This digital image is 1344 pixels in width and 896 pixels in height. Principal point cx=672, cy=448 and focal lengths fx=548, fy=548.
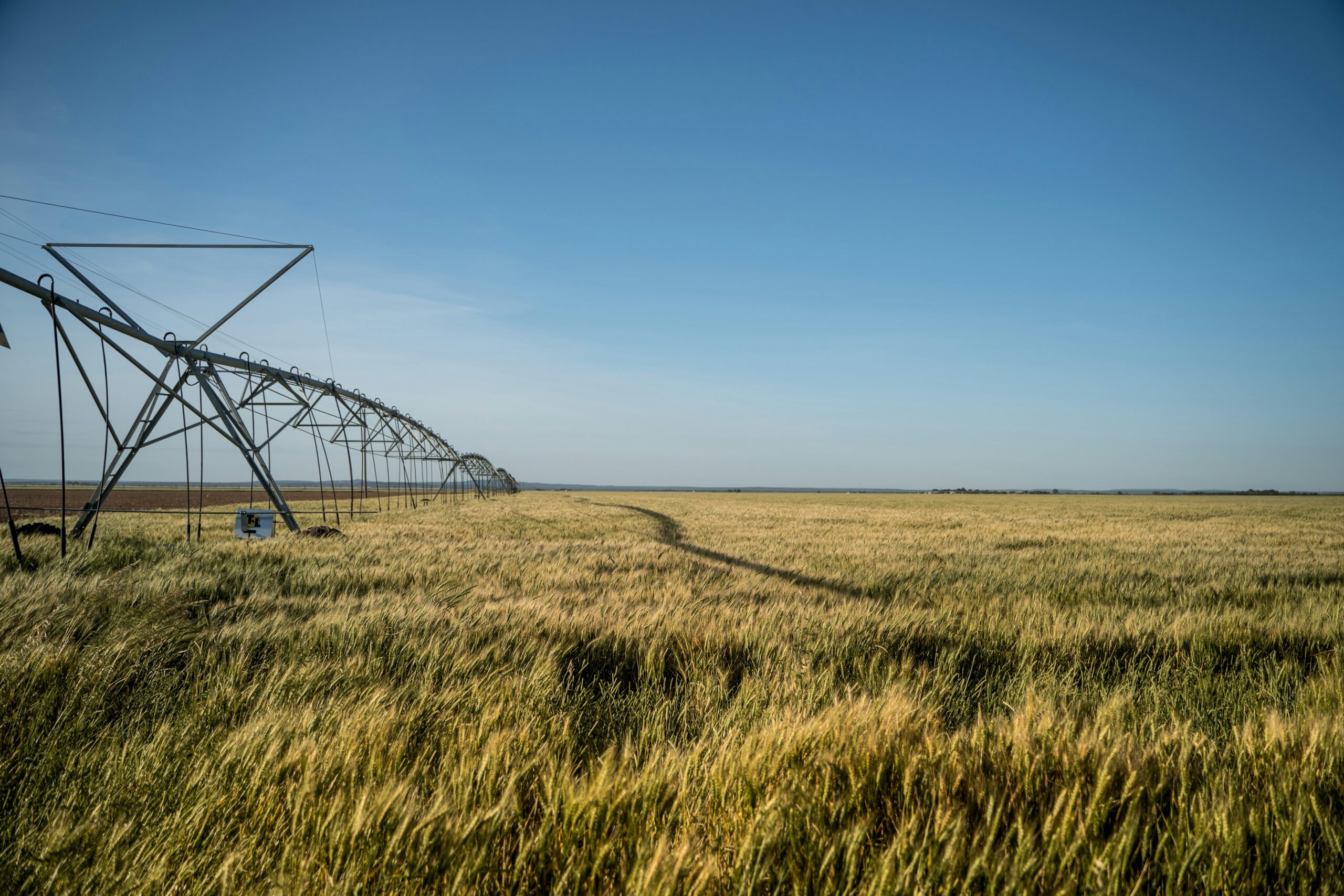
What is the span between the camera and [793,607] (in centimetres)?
489

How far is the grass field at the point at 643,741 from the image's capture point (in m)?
1.32

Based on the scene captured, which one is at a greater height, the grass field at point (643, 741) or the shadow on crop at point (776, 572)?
the grass field at point (643, 741)

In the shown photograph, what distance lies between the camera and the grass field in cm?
132

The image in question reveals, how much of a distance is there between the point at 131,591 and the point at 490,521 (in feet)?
49.4

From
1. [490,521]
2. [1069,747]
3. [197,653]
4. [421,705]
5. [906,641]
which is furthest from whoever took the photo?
[490,521]

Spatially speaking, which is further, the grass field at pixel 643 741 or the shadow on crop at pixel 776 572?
the shadow on crop at pixel 776 572

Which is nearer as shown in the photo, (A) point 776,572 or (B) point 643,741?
(B) point 643,741

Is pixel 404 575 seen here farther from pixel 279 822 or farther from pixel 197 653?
pixel 279 822

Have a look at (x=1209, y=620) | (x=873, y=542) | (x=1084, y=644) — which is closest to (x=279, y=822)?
(x=1084, y=644)

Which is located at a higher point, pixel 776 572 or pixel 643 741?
pixel 643 741

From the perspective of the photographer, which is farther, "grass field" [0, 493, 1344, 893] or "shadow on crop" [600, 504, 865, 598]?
"shadow on crop" [600, 504, 865, 598]

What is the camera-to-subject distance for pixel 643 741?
7.23ft

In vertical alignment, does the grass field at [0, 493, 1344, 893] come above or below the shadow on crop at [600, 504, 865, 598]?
above

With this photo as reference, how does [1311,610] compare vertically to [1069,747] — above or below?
below
